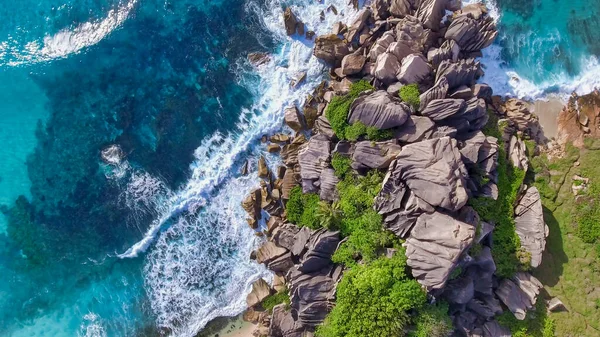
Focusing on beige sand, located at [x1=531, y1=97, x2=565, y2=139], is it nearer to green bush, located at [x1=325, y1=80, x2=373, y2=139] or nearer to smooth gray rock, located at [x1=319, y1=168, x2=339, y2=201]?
green bush, located at [x1=325, y1=80, x2=373, y2=139]

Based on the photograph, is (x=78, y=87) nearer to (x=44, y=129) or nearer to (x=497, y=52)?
(x=44, y=129)

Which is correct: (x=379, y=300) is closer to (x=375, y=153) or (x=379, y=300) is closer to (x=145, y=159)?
(x=375, y=153)

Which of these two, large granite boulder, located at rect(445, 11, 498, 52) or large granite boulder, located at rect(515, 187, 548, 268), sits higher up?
large granite boulder, located at rect(445, 11, 498, 52)

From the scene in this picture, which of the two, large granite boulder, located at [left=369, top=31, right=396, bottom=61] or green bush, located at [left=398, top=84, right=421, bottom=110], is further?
large granite boulder, located at [left=369, top=31, right=396, bottom=61]

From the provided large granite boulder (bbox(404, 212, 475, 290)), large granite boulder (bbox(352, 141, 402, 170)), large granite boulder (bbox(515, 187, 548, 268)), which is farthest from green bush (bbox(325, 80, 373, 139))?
large granite boulder (bbox(515, 187, 548, 268))

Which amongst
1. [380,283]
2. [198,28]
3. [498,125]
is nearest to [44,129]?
[198,28]

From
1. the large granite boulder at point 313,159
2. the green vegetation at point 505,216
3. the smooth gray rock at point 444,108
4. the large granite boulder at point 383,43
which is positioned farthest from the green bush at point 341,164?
the green vegetation at point 505,216

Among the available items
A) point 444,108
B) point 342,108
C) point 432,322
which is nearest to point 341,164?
point 342,108
